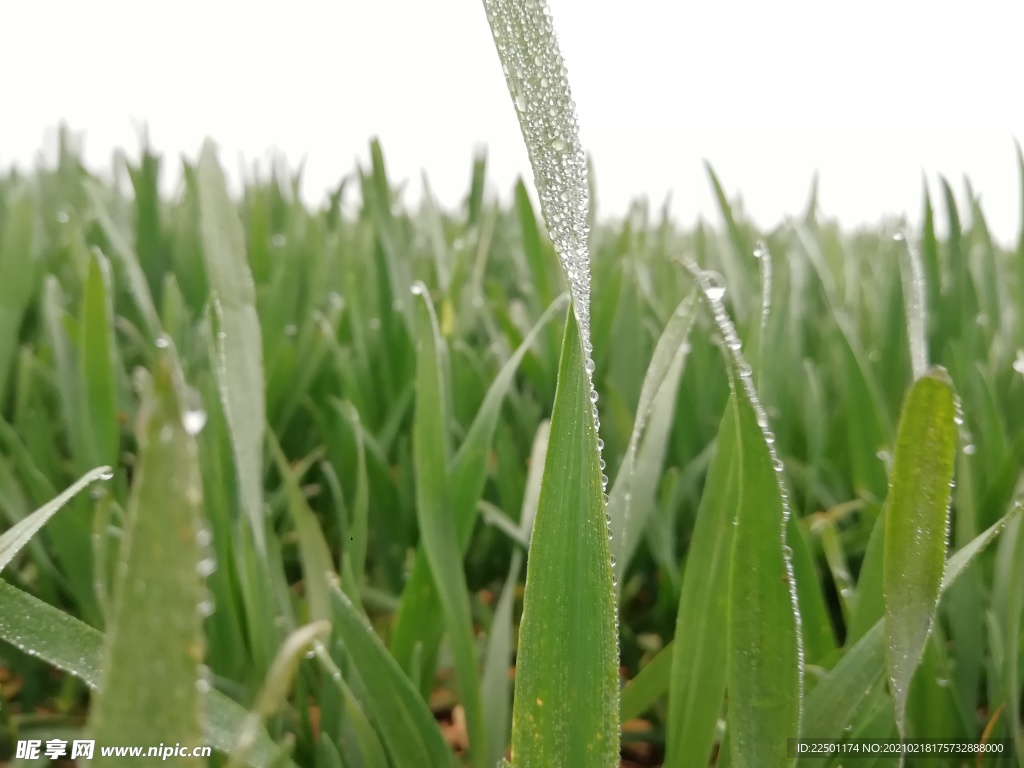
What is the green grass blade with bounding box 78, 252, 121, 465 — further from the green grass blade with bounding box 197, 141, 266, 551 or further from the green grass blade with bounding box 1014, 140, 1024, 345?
the green grass blade with bounding box 1014, 140, 1024, 345

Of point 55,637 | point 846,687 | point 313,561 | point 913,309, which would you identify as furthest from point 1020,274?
point 55,637

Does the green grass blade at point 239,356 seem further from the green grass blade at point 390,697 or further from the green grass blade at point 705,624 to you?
the green grass blade at point 705,624

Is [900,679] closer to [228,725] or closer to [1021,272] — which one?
[228,725]

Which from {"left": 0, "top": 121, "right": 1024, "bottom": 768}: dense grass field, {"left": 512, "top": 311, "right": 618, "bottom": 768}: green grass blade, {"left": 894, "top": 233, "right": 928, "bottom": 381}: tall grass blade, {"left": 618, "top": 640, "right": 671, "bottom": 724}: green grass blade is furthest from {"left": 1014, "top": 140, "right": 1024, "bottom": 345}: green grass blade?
{"left": 512, "top": 311, "right": 618, "bottom": 768}: green grass blade

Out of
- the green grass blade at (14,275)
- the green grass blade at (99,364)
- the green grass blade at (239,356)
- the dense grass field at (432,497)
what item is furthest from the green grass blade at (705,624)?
the green grass blade at (14,275)

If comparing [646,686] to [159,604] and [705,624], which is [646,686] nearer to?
[705,624]
